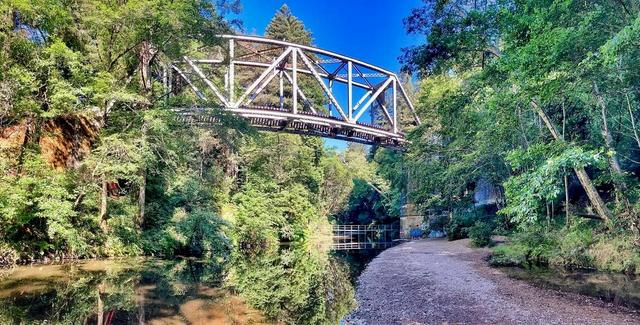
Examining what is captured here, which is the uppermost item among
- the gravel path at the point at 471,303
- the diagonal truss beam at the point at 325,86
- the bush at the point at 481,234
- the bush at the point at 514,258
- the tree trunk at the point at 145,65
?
the diagonal truss beam at the point at 325,86

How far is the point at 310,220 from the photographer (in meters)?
33.9

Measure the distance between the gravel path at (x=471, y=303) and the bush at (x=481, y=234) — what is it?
9.10 meters

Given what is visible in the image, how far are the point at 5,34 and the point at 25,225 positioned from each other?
5.75 meters

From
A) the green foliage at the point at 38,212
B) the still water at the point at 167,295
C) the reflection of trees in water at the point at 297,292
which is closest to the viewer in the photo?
the still water at the point at 167,295

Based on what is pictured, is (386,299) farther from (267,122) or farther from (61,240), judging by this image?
(267,122)

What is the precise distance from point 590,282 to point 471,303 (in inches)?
150

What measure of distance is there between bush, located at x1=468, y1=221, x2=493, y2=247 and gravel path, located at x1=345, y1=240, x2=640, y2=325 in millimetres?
9097

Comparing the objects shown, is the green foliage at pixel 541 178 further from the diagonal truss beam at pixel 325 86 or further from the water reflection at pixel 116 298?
the diagonal truss beam at pixel 325 86

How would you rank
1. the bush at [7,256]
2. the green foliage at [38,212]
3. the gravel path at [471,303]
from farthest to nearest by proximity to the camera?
1. the bush at [7,256]
2. the green foliage at [38,212]
3. the gravel path at [471,303]

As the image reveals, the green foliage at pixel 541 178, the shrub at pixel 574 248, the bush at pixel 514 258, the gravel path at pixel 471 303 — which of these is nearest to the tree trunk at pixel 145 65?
the gravel path at pixel 471 303

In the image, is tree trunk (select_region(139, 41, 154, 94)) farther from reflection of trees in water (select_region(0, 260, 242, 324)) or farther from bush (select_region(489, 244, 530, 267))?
bush (select_region(489, 244, 530, 267))

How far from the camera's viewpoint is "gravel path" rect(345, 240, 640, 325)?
5.68 meters

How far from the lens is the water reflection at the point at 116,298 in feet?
19.7

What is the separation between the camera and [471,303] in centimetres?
672
